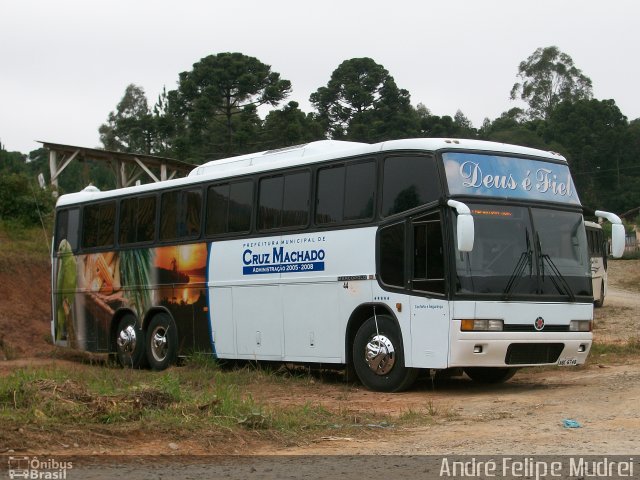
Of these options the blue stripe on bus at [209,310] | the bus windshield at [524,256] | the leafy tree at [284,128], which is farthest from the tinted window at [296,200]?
the leafy tree at [284,128]

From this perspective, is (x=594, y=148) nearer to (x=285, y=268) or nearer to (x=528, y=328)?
(x=285, y=268)

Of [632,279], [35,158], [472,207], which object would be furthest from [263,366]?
[35,158]

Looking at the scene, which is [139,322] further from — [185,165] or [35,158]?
[35,158]

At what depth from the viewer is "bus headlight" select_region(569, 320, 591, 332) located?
43.4 ft

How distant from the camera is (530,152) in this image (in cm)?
1380

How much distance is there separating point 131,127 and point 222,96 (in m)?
19.0

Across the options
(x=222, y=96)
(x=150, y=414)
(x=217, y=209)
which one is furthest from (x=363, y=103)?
(x=150, y=414)

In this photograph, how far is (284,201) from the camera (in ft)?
50.3

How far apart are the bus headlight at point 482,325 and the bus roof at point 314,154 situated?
2.26 metres

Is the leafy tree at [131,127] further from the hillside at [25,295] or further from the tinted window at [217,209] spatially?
the tinted window at [217,209]

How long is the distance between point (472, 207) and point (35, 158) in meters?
89.3

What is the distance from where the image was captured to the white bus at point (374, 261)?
12594 mm

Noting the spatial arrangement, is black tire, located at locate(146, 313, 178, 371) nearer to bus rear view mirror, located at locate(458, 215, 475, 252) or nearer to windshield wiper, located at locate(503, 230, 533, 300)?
windshield wiper, located at locate(503, 230, 533, 300)

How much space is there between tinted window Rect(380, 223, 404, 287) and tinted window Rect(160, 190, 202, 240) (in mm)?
4628
